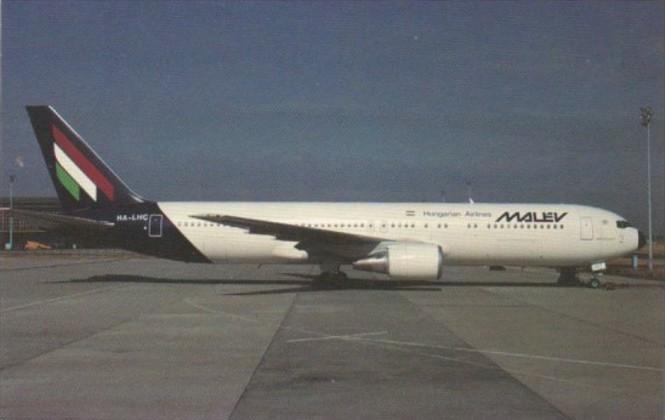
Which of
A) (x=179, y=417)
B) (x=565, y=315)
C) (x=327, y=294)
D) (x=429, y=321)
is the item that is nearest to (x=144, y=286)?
(x=327, y=294)

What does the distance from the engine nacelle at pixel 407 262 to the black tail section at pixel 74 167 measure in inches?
345

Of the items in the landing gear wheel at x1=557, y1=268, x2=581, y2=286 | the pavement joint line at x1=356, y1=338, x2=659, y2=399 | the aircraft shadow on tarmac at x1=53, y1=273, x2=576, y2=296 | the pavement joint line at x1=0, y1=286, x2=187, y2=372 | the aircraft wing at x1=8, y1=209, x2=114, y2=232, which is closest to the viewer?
the pavement joint line at x1=356, y1=338, x2=659, y2=399

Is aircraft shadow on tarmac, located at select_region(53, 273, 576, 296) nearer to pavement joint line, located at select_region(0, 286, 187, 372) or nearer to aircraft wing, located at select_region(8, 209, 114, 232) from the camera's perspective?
aircraft wing, located at select_region(8, 209, 114, 232)

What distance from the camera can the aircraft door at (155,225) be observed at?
2155 centimetres

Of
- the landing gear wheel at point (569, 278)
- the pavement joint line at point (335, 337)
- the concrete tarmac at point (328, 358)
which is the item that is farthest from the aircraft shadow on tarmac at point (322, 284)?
the pavement joint line at point (335, 337)

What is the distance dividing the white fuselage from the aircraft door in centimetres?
34

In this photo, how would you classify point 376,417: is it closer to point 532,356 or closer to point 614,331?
point 532,356

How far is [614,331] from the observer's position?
11.7 metres

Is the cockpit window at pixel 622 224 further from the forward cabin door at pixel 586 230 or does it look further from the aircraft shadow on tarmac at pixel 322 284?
the aircraft shadow on tarmac at pixel 322 284

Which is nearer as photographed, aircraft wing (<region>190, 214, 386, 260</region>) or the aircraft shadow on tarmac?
aircraft wing (<region>190, 214, 386, 260</region>)

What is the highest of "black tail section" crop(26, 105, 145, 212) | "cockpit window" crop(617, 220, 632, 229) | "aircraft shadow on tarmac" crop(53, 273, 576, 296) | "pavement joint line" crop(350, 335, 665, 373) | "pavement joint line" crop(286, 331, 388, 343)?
"black tail section" crop(26, 105, 145, 212)

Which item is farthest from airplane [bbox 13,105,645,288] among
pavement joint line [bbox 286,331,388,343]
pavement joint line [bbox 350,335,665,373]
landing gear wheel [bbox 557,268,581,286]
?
pavement joint line [bbox 350,335,665,373]

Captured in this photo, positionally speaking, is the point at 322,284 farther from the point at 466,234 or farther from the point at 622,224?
the point at 622,224

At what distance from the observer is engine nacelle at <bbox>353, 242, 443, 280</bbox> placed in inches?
749
